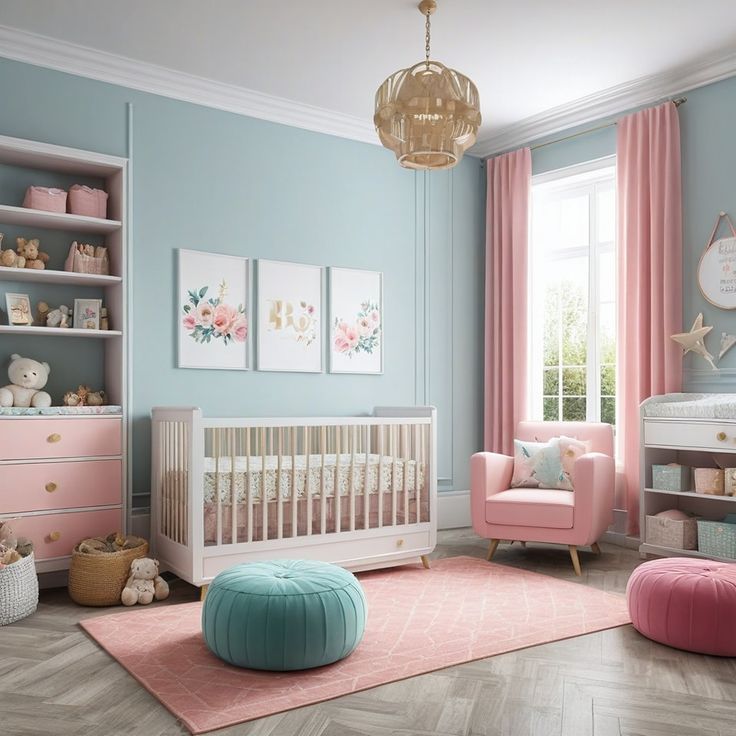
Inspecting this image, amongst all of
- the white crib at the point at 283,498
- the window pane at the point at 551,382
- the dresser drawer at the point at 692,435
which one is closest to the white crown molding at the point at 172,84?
the white crib at the point at 283,498

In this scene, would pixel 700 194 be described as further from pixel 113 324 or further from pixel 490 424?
pixel 113 324

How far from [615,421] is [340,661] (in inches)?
107

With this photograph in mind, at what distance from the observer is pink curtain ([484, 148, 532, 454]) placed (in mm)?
5055

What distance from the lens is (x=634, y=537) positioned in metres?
4.39

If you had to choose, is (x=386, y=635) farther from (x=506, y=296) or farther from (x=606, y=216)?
(x=606, y=216)

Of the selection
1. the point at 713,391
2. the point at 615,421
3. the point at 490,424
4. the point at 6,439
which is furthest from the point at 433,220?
the point at 6,439

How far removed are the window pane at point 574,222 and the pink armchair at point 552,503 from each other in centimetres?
133

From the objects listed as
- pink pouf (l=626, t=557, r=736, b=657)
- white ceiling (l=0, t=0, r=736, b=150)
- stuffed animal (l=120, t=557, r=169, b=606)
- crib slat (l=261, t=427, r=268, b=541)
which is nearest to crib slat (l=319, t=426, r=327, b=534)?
crib slat (l=261, t=427, r=268, b=541)

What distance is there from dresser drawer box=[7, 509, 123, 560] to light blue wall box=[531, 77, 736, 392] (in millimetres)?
3107

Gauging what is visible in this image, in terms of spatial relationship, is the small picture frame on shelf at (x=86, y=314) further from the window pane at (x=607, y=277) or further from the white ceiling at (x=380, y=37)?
the window pane at (x=607, y=277)

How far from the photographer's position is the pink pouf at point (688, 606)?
2582mm

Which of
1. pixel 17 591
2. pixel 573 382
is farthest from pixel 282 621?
pixel 573 382

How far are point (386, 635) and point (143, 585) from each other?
1.18 meters

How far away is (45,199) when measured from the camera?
363 centimetres
